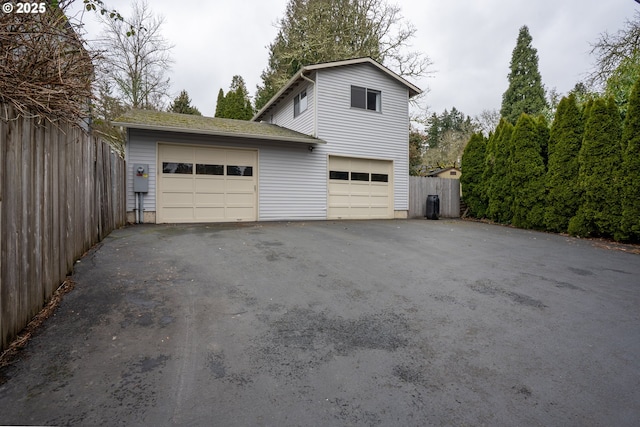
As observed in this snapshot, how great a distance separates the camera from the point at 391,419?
1.70m

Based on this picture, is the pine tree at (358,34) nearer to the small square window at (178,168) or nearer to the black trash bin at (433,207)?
the black trash bin at (433,207)

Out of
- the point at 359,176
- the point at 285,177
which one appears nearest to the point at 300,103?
the point at 285,177

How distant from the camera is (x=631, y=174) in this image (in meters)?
7.39

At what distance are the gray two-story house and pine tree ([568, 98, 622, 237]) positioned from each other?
5.74 meters

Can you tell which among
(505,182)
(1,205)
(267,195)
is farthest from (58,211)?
(505,182)

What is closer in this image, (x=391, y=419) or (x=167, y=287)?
(x=391, y=419)

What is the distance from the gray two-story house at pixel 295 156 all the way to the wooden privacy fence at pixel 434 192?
1.95 feet

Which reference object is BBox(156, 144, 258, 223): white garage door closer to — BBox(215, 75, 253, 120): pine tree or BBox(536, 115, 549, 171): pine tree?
BBox(536, 115, 549, 171): pine tree

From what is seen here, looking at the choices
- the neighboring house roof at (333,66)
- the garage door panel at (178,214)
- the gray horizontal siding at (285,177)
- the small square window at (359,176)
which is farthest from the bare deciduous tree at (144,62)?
the small square window at (359,176)

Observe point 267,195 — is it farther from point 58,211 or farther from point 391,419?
point 391,419

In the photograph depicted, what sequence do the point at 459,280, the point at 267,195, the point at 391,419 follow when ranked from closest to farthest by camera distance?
the point at 391,419 < the point at 459,280 < the point at 267,195

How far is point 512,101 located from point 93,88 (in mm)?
32181

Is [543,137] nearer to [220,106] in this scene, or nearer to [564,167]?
[564,167]

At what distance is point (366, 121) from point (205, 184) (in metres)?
6.42
